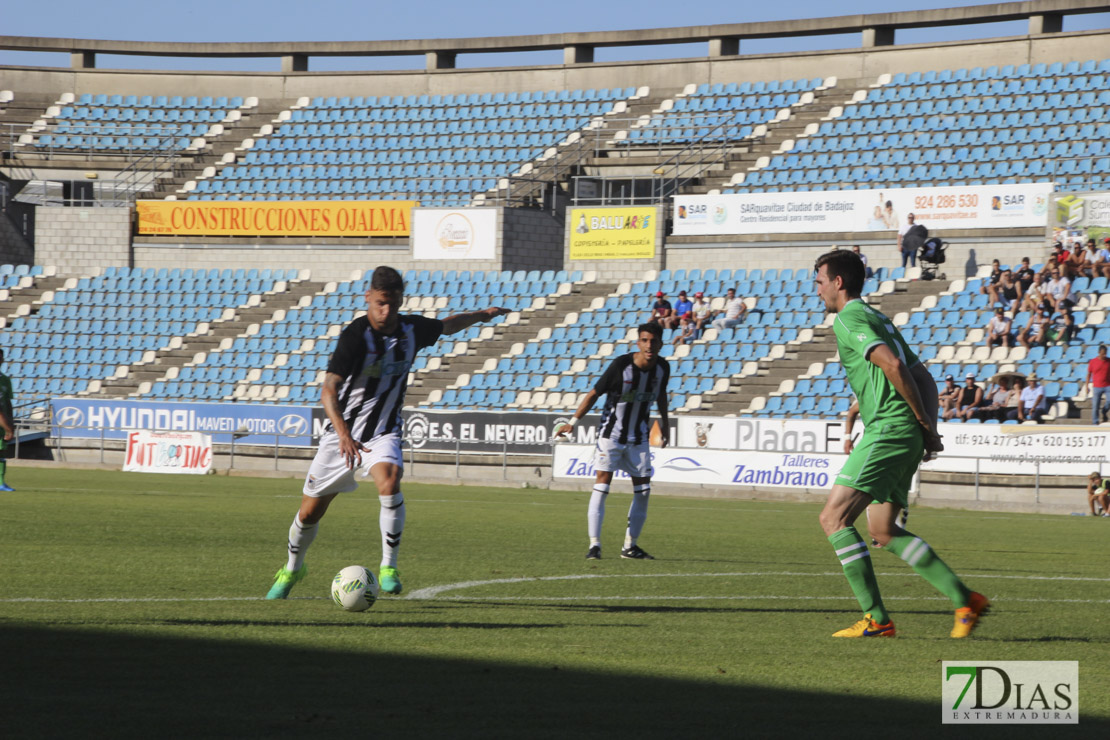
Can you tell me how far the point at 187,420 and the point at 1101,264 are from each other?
21.1 metres

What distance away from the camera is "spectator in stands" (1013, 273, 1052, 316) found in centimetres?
2967

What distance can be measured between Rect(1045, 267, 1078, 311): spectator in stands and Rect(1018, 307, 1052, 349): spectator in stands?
0.72 ft

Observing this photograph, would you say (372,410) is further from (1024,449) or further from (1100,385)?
(1100,385)

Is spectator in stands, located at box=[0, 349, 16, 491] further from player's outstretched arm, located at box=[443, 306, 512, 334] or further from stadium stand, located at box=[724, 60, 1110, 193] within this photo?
stadium stand, located at box=[724, 60, 1110, 193]

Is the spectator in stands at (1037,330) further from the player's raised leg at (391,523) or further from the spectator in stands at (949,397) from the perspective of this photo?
the player's raised leg at (391,523)

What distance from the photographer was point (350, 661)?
6.54 m

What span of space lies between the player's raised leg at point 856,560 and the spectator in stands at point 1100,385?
20.0 meters

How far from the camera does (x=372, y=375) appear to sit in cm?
920

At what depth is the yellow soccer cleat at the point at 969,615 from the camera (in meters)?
7.73

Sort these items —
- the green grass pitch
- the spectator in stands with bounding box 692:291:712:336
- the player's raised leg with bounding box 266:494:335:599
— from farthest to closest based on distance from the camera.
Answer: the spectator in stands with bounding box 692:291:712:336 → the player's raised leg with bounding box 266:494:335:599 → the green grass pitch

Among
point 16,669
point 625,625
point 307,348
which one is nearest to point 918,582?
point 625,625

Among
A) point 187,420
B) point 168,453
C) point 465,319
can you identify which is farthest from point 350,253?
point 465,319

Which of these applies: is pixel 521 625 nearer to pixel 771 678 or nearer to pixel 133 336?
pixel 771 678

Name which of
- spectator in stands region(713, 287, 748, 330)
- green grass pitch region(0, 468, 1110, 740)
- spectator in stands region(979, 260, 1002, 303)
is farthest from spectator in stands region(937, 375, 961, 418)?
green grass pitch region(0, 468, 1110, 740)
